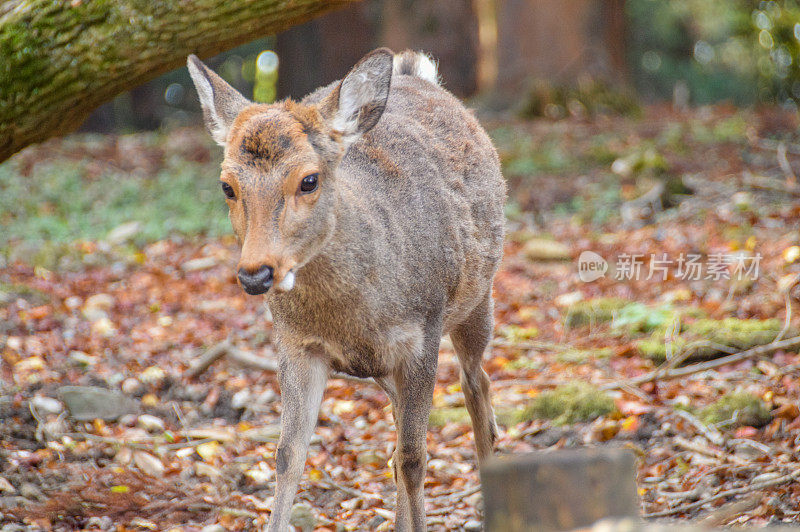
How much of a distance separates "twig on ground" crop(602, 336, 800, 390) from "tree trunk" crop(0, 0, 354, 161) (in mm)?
3055

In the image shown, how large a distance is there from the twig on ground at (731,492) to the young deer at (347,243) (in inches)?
45.4

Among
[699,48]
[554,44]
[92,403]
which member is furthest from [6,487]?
[699,48]

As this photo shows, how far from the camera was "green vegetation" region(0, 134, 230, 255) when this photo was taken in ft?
34.2

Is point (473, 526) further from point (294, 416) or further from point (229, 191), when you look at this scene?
point (229, 191)

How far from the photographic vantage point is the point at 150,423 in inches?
222

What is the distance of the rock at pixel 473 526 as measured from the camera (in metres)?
4.62

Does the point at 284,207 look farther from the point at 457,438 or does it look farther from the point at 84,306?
the point at 84,306

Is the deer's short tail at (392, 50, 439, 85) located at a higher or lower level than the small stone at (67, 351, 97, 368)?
higher

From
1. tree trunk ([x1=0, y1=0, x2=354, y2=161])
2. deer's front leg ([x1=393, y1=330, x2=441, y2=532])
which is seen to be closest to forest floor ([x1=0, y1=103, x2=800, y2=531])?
deer's front leg ([x1=393, y1=330, x2=441, y2=532])

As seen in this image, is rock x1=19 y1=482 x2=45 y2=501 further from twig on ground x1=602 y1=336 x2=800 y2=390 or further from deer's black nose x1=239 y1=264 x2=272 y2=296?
twig on ground x1=602 y1=336 x2=800 y2=390

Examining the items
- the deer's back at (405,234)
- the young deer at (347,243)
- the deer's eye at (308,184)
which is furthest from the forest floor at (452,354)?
the deer's eye at (308,184)

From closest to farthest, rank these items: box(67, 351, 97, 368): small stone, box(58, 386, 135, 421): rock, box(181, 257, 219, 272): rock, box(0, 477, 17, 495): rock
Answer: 1. box(0, 477, 17, 495): rock
2. box(58, 386, 135, 421): rock
3. box(67, 351, 97, 368): small stone
4. box(181, 257, 219, 272): rock

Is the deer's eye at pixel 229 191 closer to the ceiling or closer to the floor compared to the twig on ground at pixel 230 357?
closer to the floor

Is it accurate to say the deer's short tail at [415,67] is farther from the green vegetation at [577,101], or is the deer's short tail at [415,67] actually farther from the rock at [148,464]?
the green vegetation at [577,101]
